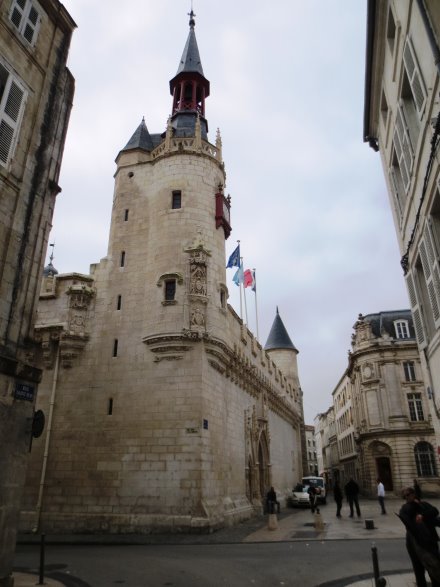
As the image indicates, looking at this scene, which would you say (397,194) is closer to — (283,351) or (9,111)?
(9,111)

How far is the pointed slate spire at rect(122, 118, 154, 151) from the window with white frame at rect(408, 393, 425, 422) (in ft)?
108

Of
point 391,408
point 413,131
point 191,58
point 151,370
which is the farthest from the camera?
point 391,408

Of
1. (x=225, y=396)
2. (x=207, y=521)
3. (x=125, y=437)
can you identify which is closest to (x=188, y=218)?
(x=225, y=396)

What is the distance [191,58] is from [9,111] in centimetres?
2221

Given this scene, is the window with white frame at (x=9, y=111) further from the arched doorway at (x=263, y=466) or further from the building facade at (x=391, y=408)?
the building facade at (x=391, y=408)

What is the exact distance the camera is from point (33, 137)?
419 inches

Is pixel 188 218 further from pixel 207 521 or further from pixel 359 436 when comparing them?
pixel 359 436

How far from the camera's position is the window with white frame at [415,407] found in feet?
132

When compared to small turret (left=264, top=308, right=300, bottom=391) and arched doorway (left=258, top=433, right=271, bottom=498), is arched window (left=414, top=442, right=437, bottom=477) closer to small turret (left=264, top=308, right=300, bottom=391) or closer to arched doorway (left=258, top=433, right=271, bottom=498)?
small turret (left=264, top=308, right=300, bottom=391)

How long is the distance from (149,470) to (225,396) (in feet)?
16.9

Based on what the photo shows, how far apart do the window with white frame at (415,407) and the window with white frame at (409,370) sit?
151 cm

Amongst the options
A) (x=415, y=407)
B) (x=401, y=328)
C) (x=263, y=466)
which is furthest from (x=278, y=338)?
(x=263, y=466)

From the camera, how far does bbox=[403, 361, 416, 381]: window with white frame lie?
4134 cm

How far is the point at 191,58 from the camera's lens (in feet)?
94.5
